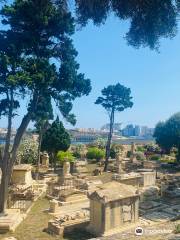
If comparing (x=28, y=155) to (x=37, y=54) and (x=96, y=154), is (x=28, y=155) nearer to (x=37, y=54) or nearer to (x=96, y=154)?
(x=96, y=154)

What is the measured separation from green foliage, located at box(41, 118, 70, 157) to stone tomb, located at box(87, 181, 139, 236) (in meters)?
17.0

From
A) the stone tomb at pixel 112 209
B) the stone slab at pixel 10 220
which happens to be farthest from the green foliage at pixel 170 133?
the stone slab at pixel 10 220

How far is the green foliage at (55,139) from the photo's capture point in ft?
112

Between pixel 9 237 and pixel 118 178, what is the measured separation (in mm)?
12580

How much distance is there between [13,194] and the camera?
21984 mm

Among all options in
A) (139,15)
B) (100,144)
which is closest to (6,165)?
(139,15)

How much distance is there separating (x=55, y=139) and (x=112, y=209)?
18120 millimetres

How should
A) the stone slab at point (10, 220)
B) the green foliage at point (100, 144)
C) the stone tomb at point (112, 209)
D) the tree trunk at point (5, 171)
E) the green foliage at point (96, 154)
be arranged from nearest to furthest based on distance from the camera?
the stone tomb at point (112, 209)
the stone slab at point (10, 220)
the tree trunk at point (5, 171)
the green foliage at point (96, 154)
the green foliage at point (100, 144)

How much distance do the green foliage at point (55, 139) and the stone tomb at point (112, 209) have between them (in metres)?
17.0

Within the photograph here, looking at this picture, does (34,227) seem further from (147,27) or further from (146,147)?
(146,147)

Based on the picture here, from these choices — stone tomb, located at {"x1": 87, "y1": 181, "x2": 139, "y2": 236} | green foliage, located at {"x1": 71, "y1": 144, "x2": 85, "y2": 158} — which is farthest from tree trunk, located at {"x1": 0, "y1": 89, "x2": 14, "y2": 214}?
green foliage, located at {"x1": 71, "y1": 144, "x2": 85, "y2": 158}

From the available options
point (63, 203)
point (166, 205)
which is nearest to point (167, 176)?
point (166, 205)

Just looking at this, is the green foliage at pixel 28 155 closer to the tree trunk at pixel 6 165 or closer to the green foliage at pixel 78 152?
the green foliage at pixel 78 152

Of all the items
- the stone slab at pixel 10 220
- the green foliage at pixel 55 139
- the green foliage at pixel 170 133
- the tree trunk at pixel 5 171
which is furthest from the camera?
the green foliage at pixel 170 133
